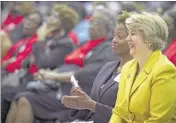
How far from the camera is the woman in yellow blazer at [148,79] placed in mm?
2607

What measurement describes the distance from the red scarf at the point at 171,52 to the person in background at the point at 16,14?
228 centimetres

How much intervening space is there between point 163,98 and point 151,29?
40 centimetres

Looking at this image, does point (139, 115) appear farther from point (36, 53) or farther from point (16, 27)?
point (16, 27)

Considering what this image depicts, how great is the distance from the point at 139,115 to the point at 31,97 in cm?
160

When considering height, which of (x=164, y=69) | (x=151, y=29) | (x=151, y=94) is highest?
(x=151, y=29)

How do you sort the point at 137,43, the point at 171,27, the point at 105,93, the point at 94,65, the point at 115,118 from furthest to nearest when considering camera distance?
the point at 94,65
the point at 171,27
the point at 105,93
the point at 115,118
the point at 137,43

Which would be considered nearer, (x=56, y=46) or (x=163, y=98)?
(x=163, y=98)

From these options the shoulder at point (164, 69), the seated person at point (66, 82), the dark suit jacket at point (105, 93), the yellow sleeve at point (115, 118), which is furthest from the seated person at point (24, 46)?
the shoulder at point (164, 69)

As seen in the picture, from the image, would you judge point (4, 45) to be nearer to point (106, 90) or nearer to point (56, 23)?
point (56, 23)

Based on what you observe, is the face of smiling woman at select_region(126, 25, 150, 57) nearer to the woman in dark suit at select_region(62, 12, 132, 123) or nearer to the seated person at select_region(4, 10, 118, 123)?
the woman in dark suit at select_region(62, 12, 132, 123)

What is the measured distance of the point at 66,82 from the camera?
4172 mm

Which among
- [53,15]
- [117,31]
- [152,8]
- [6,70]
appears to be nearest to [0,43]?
[6,70]

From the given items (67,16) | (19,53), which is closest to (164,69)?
(67,16)

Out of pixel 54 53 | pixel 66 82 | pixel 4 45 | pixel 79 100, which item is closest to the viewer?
pixel 79 100
